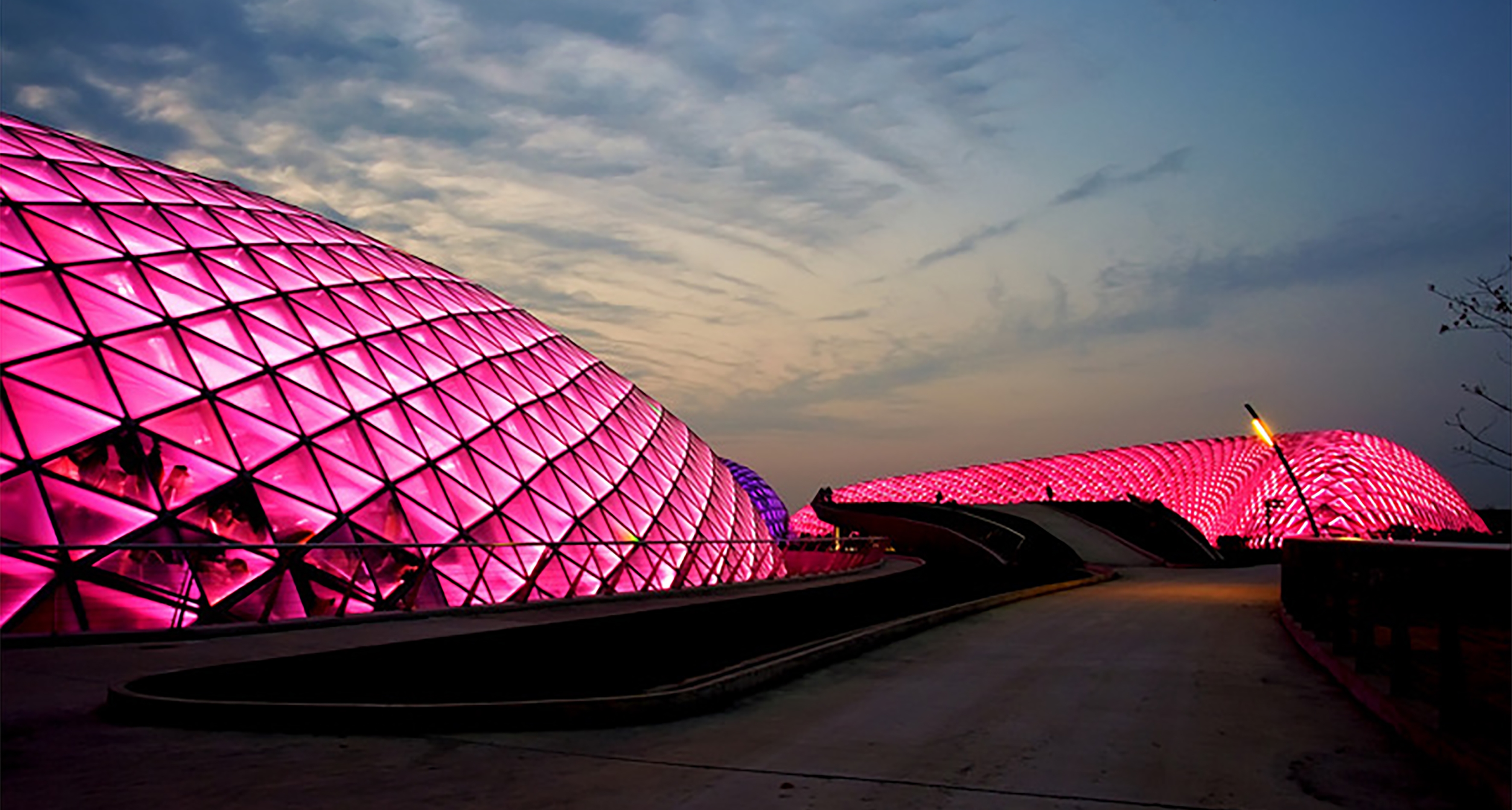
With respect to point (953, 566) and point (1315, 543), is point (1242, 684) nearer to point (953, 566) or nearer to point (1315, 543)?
point (1315, 543)

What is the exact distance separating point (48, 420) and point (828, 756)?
13.0 meters

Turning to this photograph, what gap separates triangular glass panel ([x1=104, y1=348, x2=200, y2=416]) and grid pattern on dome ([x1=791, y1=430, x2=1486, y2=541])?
5050 cm

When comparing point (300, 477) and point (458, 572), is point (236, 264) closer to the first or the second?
point (300, 477)

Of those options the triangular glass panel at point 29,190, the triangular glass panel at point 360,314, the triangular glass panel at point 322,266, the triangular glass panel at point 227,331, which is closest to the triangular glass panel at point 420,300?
the triangular glass panel at point 322,266

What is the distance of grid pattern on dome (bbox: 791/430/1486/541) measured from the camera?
66938 mm

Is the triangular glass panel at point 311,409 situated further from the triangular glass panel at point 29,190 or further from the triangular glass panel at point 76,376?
the triangular glass panel at point 29,190

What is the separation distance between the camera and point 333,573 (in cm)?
1440

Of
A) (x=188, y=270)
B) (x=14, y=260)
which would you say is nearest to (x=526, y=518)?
(x=188, y=270)

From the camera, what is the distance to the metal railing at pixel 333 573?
11.6m

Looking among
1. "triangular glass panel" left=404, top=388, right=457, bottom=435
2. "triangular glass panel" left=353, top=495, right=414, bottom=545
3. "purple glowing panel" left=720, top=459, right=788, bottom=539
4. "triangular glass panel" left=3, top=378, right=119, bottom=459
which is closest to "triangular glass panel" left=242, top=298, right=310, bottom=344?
"triangular glass panel" left=404, top=388, right=457, bottom=435

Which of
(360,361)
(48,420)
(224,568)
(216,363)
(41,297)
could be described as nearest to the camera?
(224,568)

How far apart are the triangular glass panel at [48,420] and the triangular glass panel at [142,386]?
0.68m

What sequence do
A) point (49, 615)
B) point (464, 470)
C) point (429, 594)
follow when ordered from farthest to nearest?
point (464, 470)
point (429, 594)
point (49, 615)

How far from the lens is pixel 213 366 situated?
1736 cm
